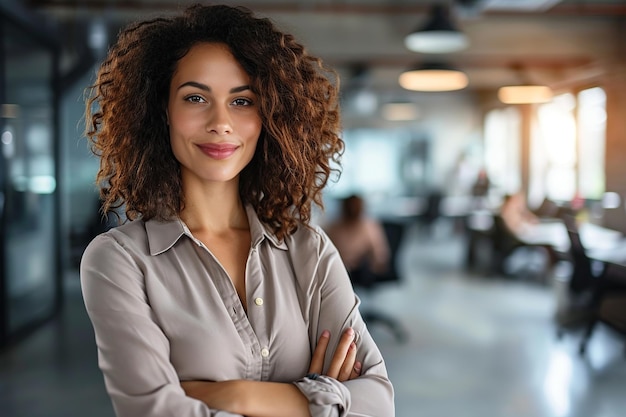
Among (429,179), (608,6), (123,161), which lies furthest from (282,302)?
(429,179)

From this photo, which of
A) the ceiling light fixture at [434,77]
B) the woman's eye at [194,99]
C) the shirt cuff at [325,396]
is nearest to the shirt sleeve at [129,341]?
the shirt cuff at [325,396]

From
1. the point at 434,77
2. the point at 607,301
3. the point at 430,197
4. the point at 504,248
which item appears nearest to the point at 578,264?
the point at 607,301

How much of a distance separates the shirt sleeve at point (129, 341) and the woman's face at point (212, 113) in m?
0.29

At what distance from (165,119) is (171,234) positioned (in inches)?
13.6

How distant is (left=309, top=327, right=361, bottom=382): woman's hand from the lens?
165 cm

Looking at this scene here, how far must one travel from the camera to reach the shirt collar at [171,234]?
1622 mm

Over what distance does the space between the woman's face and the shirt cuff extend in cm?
54

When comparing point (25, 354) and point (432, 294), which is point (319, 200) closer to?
point (25, 354)

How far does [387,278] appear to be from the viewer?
20.5 ft

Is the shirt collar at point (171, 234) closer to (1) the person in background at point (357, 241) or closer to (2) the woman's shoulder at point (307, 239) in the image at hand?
(2) the woman's shoulder at point (307, 239)

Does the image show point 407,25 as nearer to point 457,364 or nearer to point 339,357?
point 457,364

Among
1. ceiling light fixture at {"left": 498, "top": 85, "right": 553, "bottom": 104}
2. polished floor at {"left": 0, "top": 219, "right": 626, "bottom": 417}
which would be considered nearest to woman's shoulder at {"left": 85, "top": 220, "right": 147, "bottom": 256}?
polished floor at {"left": 0, "top": 219, "right": 626, "bottom": 417}

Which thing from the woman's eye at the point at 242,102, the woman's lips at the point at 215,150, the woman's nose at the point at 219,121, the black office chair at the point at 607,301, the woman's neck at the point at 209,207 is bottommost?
the black office chair at the point at 607,301

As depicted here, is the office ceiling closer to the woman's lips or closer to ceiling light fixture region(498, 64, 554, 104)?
ceiling light fixture region(498, 64, 554, 104)
